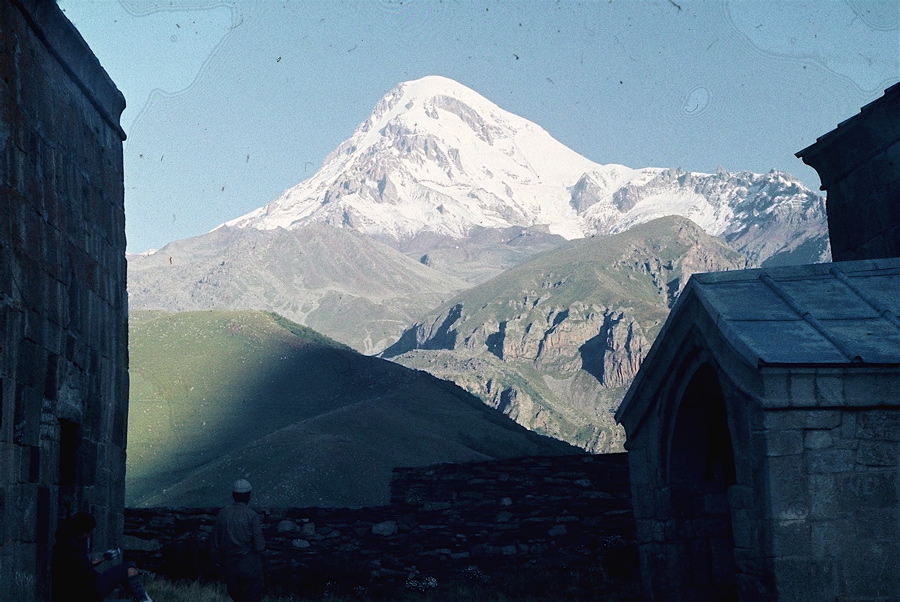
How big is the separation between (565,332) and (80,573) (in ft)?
492

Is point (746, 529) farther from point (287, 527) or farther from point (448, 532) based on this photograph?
point (287, 527)

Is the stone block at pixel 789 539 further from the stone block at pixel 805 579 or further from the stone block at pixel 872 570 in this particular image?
the stone block at pixel 872 570

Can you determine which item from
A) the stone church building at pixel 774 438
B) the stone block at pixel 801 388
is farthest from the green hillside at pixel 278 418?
the stone block at pixel 801 388

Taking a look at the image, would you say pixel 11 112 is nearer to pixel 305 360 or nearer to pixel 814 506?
pixel 814 506

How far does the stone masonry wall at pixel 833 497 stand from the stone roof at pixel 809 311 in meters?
0.49

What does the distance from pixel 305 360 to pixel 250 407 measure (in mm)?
6574

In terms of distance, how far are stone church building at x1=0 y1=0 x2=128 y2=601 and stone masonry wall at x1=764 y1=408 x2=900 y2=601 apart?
578cm

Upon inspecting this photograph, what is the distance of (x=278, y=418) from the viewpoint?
4069 cm

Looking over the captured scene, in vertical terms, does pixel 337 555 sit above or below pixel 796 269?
below

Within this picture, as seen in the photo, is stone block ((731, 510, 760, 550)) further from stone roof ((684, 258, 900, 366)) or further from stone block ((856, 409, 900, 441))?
stone roof ((684, 258, 900, 366))

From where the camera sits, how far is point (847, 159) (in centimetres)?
1541

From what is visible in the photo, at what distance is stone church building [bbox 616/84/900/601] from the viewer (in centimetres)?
791

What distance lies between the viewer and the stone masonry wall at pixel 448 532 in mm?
14789

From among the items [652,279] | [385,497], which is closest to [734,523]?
[385,497]
